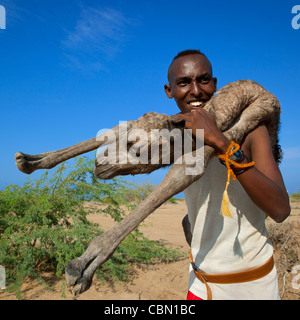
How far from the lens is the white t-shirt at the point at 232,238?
164 centimetres

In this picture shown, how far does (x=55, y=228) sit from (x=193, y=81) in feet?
12.0

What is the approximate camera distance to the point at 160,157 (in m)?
1.11

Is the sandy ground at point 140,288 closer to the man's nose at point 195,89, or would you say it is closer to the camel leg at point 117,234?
the man's nose at point 195,89

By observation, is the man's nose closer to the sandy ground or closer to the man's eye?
the man's eye

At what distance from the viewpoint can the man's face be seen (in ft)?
5.65

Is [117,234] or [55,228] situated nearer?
[117,234]

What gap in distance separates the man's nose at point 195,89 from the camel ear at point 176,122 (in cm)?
65

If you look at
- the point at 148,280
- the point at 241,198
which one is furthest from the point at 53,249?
the point at 241,198

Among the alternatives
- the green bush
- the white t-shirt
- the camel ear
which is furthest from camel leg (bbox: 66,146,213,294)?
the green bush

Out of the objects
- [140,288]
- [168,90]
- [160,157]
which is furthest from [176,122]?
[140,288]

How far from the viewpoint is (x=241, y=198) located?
163 cm

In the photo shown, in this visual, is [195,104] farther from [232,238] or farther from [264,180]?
[232,238]

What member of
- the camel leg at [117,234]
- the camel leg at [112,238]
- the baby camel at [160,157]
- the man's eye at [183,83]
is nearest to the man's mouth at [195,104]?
the man's eye at [183,83]

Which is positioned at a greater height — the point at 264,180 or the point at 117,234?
the point at 264,180
